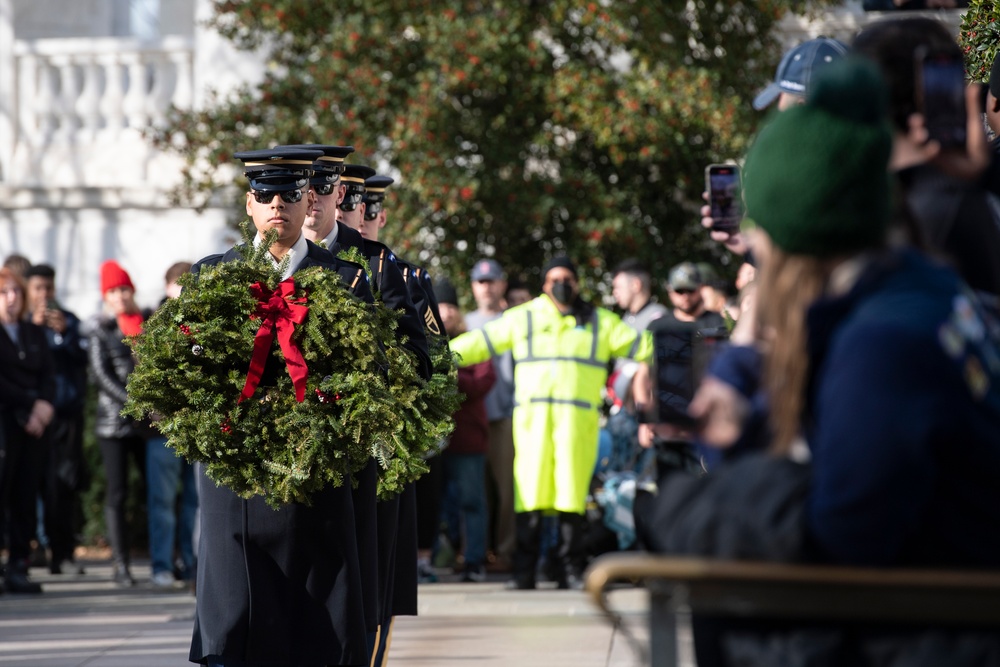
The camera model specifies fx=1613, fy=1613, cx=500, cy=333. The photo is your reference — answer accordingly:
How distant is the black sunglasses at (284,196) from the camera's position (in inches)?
228

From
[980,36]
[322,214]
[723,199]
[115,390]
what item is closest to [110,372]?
[115,390]

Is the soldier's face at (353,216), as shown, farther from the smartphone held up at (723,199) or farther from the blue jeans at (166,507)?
the blue jeans at (166,507)

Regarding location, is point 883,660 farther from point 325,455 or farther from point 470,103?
point 470,103

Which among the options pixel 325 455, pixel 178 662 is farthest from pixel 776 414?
pixel 178 662

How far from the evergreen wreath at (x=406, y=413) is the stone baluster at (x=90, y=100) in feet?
36.8

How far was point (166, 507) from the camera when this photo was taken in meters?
11.2

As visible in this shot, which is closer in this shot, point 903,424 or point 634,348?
point 903,424

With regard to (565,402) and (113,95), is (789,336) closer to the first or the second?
(565,402)

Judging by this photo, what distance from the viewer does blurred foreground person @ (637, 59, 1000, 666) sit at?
2336 millimetres

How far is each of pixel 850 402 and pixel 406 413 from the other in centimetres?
361

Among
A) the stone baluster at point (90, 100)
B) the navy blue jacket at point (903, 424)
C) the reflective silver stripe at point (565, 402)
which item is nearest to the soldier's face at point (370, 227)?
the reflective silver stripe at point (565, 402)

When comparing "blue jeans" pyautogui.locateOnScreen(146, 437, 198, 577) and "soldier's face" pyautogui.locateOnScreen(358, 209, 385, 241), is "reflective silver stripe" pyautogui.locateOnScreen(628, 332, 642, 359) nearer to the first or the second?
"blue jeans" pyautogui.locateOnScreen(146, 437, 198, 577)

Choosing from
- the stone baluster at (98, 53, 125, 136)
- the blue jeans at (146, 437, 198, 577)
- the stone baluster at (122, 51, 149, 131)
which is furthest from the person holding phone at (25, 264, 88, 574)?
the stone baluster at (98, 53, 125, 136)

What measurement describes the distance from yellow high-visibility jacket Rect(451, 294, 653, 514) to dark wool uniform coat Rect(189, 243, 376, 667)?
5.49m
